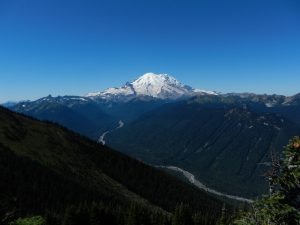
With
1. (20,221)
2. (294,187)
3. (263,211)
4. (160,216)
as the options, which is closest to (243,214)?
(263,211)

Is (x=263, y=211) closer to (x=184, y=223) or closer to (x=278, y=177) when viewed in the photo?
(x=278, y=177)

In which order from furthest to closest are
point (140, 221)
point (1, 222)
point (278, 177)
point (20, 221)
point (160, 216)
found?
point (160, 216), point (140, 221), point (20, 221), point (278, 177), point (1, 222)

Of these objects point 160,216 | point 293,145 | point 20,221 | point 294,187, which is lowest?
point 160,216

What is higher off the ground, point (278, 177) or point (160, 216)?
point (278, 177)

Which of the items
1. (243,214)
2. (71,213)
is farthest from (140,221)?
(243,214)

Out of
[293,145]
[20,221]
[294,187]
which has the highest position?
[293,145]

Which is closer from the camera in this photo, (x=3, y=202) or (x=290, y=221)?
(x=3, y=202)

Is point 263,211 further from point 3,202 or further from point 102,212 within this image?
point 102,212

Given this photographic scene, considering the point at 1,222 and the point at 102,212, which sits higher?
the point at 1,222

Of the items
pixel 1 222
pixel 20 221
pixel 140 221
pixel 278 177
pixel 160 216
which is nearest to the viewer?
pixel 1 222
